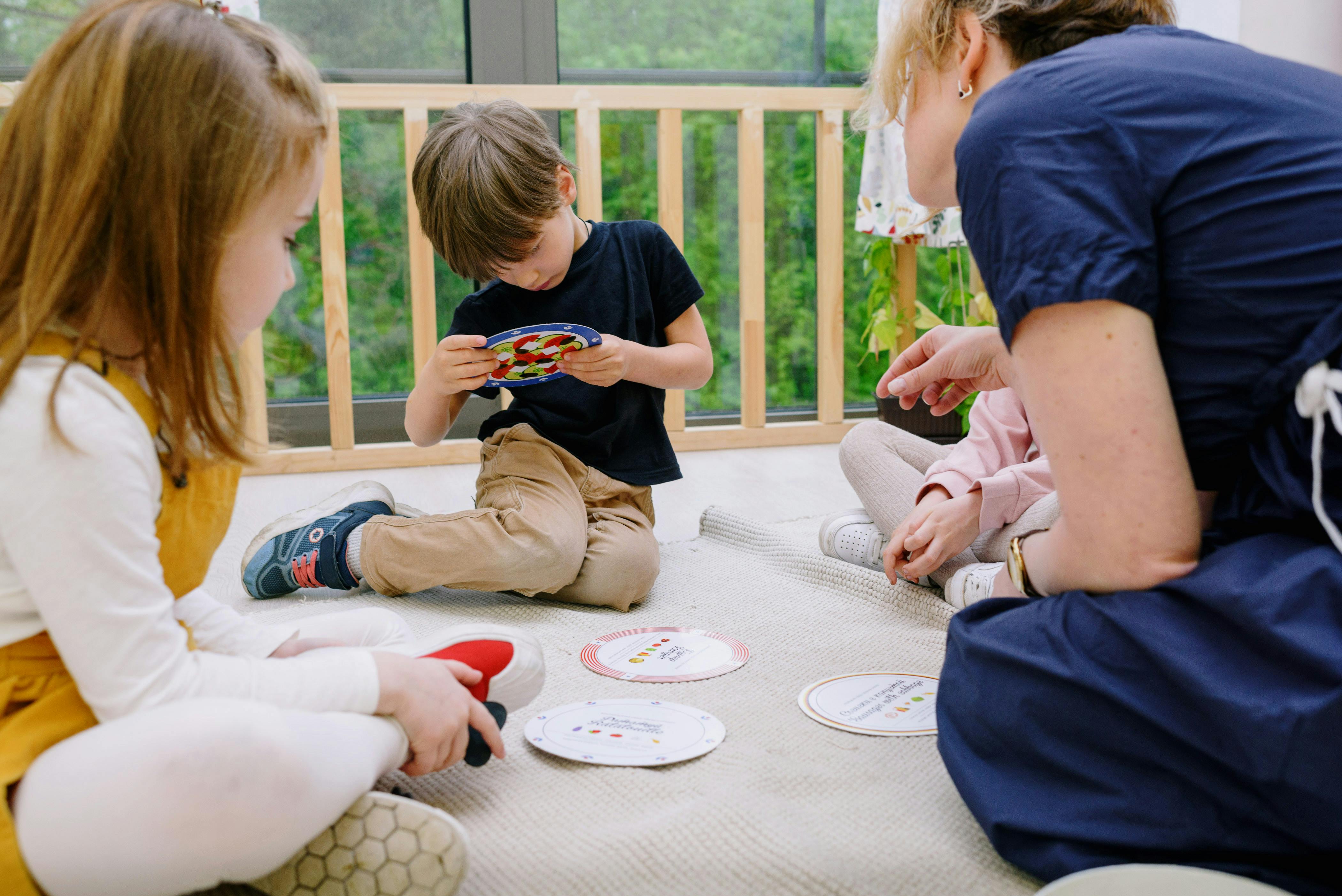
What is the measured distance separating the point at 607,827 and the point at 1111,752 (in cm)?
33

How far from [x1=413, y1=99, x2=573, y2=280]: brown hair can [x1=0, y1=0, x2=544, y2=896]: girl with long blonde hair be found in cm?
56

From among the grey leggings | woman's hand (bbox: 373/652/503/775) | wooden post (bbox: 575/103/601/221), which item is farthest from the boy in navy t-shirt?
wooden post (bbox: 575/103/601/221)

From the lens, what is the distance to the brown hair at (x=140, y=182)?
57cm

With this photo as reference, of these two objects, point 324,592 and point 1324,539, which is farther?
point 324,592

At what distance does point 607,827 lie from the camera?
730 mm

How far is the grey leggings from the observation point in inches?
47.2

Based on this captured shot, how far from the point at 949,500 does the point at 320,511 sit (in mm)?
827

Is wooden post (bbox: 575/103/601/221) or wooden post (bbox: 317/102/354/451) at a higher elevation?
wooden post (bbox: 575/103/601/221)

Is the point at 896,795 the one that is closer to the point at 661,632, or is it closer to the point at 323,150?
the point at 661,632

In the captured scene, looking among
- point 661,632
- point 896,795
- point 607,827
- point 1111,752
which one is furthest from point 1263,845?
point 661,632

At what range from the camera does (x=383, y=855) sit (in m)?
0.61

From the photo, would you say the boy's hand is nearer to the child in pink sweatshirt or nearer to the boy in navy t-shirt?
the boy in navy t-shirt

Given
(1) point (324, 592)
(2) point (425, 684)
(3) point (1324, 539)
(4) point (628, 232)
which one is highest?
(4) point (628, 232)

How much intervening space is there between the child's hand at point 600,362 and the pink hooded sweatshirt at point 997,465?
39cm
